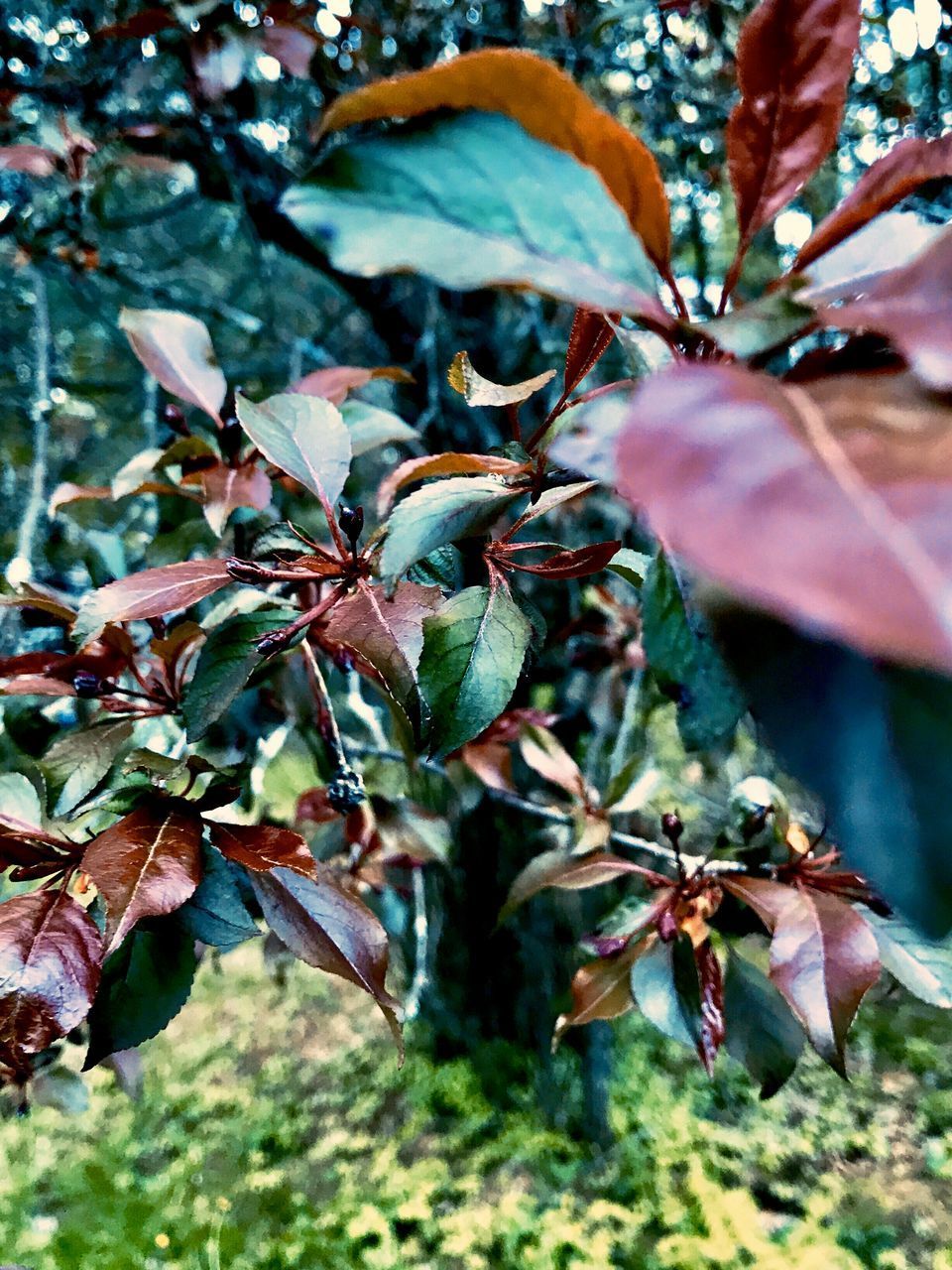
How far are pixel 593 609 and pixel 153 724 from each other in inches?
33.7

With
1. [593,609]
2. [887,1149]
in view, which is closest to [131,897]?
[593,609]

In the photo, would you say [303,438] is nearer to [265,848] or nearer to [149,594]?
[149,594]

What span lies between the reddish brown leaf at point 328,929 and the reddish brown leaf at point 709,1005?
28cm

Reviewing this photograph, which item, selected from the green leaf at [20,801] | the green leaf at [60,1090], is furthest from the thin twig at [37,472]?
the green leaf at [60,1090]

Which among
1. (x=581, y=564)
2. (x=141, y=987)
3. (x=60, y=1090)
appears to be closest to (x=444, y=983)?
(x=60, y=1090)

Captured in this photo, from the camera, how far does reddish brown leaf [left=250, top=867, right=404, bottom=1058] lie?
567mm

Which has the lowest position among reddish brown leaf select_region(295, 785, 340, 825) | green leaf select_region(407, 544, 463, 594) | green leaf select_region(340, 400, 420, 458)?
reddish brown leaf select_region(295, 785, 340, 825)

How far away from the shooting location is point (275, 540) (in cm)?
59

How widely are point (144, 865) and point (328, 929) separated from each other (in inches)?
6.2

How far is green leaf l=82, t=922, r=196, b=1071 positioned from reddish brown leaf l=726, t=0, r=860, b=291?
1.83 ft

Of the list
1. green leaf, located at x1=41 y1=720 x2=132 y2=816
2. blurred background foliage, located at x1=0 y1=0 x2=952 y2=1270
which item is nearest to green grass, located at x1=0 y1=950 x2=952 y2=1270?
blurred background foliage, located at x1=0 y1=0 x2=952 y2=1270

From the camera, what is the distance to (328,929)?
0.59 meters

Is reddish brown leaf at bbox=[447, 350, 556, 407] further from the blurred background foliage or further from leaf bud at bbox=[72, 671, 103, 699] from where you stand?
the blurred background foliage

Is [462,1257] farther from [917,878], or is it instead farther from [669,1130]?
[917,878]
